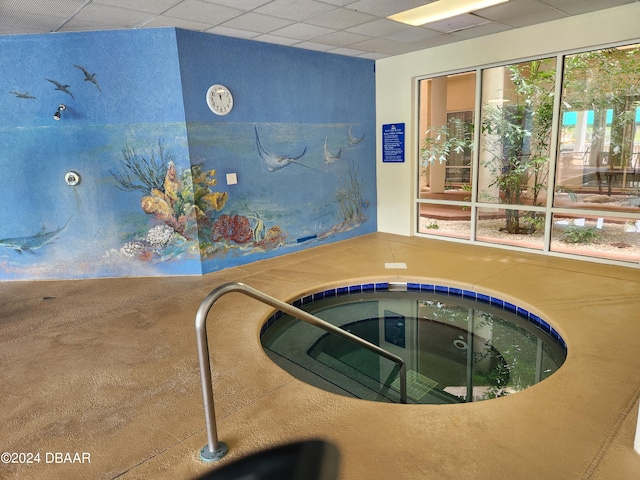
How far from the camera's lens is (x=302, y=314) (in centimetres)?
235

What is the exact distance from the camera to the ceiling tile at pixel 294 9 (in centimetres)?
376

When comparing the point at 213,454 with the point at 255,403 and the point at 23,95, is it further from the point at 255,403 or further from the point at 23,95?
the point at 23,95

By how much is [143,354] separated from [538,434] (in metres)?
2.60

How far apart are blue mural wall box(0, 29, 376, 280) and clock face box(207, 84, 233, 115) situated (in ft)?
0.22

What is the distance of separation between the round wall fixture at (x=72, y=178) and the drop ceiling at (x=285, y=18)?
1.46 meters

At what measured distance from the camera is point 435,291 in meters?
4.54

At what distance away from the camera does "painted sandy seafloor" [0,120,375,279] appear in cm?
462

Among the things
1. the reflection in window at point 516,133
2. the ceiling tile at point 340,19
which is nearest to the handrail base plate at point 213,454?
the ceiling tile at point 340,19

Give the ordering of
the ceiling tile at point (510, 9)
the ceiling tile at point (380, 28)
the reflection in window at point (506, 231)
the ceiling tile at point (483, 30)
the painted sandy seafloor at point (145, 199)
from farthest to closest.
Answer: the reflection in window at point (506, 231), the ceiling tile at point (483, 30), the painted sandy seafloor at point (145, 199), the ceiling tile at point (380, 28), the ceiling tile at point (510, 9)

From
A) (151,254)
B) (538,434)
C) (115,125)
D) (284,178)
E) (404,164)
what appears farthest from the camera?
(404,164)

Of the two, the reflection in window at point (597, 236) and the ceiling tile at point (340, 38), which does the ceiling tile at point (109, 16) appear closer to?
the ceiling tile at point (340, 38)

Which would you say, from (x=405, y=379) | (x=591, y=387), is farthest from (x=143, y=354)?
(x=591, y=387)

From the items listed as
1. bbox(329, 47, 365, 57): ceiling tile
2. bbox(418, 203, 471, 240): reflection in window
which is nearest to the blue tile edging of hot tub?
bbox(418, 203, 471, 240): reflection in window

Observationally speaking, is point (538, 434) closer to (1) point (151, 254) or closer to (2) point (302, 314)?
(2) point (302, 314)
